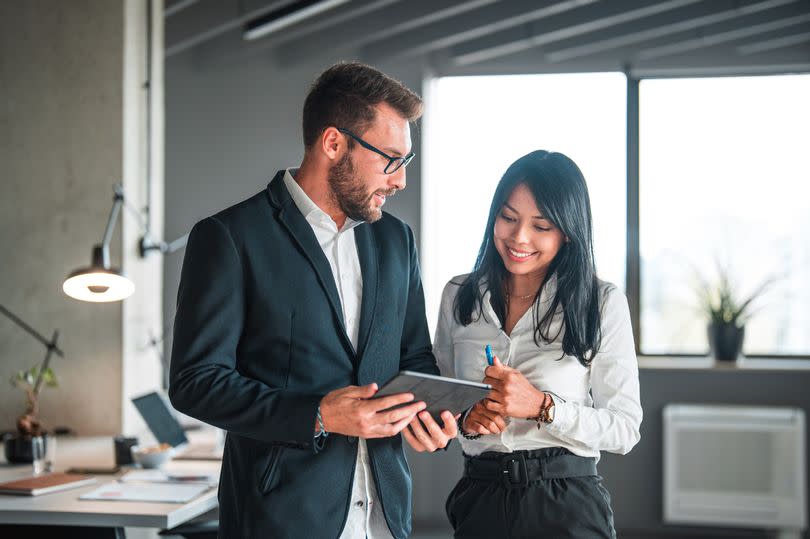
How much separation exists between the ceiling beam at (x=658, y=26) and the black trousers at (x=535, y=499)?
371 cm

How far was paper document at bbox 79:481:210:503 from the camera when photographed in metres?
2.54

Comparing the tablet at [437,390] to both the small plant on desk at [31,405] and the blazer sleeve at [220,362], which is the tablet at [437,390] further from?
the small plant on desk at [31,405]

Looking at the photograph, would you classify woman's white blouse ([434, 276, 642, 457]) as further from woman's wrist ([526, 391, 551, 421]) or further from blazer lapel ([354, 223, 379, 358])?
blazer lapel ([354, 223, 379, 358])

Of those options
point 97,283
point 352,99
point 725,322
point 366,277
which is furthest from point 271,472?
point 725,322

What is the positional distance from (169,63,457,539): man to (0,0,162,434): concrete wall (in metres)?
2.12

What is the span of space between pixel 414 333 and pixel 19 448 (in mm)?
1805

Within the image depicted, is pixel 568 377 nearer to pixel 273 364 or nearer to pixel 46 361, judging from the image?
pixel 273 364

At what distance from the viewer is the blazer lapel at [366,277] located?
185 centimetres

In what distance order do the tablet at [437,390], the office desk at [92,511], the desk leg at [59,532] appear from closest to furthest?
1. the tablet at [437,390]
2. the office desk at [92,511]
3. the desk leg at [59,532]

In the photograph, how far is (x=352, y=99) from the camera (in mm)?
1925

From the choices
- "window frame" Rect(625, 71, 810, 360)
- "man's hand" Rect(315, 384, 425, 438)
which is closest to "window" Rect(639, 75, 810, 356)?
"window frame" Rect(625, 71, 810, 360)

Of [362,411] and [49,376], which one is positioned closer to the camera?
[362,411]

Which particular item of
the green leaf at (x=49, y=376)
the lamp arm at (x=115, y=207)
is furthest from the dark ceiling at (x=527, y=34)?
the green leaf at (x=49, y=376)

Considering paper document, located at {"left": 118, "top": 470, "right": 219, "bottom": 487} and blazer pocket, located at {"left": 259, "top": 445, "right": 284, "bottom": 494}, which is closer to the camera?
blazer pocket, located at {"left": 259, "top": 445, "right": 284, "bottom": 494}
